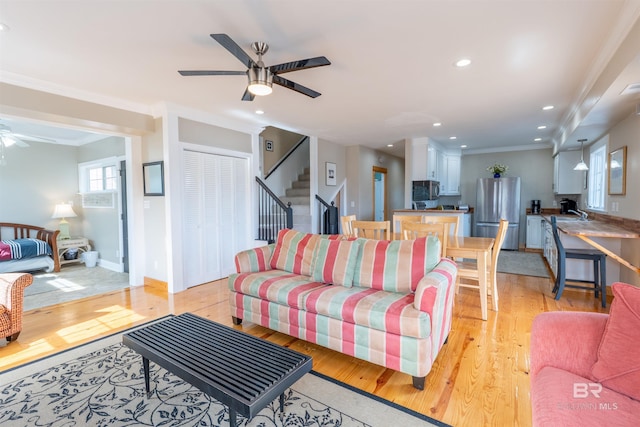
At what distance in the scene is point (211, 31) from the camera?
229 centimetres

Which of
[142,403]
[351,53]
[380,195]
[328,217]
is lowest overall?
[142,403]

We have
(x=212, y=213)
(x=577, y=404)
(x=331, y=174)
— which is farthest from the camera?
(x=331, y=174)

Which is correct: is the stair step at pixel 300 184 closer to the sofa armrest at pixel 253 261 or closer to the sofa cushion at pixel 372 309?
the sofa armrest at pixel 253 261

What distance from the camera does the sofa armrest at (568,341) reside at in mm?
1379

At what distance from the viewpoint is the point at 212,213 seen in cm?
469

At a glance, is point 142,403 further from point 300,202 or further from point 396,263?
point 300,202

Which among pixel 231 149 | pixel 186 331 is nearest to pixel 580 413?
pixel 186 331

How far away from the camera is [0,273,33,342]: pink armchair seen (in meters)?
2.59

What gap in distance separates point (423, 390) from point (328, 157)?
5295mm

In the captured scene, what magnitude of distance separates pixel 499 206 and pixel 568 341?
20.4 feet

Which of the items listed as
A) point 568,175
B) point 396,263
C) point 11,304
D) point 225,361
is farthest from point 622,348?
point 568,175

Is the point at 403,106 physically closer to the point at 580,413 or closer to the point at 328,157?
the point at 328,157

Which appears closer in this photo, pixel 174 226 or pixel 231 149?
pixel 174 226

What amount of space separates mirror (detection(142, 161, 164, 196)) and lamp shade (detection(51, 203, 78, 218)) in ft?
9.54
